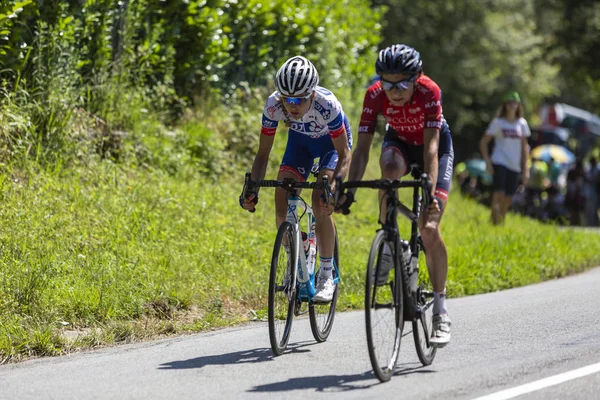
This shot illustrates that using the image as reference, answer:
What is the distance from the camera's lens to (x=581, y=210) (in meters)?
25.2

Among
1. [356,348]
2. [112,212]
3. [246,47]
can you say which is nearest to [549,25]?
[246,47]

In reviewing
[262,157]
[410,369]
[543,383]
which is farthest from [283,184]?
[543,383]

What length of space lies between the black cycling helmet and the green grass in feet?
9.67

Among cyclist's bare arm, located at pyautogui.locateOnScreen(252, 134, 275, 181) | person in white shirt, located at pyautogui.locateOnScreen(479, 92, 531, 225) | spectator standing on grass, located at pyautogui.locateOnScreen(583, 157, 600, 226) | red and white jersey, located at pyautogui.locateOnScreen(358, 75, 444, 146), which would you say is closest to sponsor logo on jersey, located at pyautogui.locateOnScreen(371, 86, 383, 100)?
red and white jersey, located at pyautogui.locateOnScreen(358, 75, 444, 146)

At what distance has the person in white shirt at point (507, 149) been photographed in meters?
14.9

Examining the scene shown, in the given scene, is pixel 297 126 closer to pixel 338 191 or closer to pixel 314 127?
pixel 314 127

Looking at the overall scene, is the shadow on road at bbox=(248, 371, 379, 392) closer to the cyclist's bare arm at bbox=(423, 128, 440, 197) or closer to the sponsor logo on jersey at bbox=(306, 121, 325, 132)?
the cyclist's bare arm at bbox=(423, 128, 440, 197)

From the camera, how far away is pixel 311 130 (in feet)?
24.9

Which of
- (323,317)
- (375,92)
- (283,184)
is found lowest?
(323,317)

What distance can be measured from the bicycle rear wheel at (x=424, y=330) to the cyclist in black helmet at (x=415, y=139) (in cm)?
6

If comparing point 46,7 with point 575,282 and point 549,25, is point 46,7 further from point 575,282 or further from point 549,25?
point 549,25

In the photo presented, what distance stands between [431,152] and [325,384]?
1.72m

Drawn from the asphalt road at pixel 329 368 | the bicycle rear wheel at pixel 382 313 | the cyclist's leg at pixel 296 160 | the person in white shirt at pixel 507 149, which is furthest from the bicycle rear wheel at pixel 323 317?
the person in white shirt at pixel 507 149

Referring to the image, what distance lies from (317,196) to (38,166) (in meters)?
4.32
